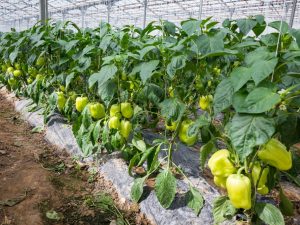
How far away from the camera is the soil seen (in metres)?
1.93

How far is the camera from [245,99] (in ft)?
3.82

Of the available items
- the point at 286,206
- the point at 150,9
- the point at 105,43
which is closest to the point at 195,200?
the point at 286,206

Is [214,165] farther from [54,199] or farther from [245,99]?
[54,199]

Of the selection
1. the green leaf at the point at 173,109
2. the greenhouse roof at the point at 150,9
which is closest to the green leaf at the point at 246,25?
the green leaf at the point at 173,109

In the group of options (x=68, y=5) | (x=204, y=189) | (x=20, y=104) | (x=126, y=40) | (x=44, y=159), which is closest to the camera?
(x=204, y=189)

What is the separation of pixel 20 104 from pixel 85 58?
255 cm

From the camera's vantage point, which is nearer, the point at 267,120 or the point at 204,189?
the point at 267,120

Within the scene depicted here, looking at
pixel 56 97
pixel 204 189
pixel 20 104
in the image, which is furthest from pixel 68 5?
pixel 204 189

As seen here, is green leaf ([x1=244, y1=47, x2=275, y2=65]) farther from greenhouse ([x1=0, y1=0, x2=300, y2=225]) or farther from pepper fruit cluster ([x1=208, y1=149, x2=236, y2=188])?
pepper fruit cluster ([x1=208, y1=149, x2=236, y2=188])

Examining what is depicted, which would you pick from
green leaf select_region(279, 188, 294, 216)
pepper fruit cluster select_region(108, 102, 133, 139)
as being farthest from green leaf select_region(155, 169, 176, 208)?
green leaf select_region(279, 188, 294, 216)

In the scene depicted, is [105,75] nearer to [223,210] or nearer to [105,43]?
[105,43]

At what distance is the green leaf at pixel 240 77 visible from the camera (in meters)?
1.17

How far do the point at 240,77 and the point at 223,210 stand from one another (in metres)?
0.64

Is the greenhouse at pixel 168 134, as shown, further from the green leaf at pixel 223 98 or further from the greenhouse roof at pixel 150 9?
the greenhouse roof at pixel 150 9
